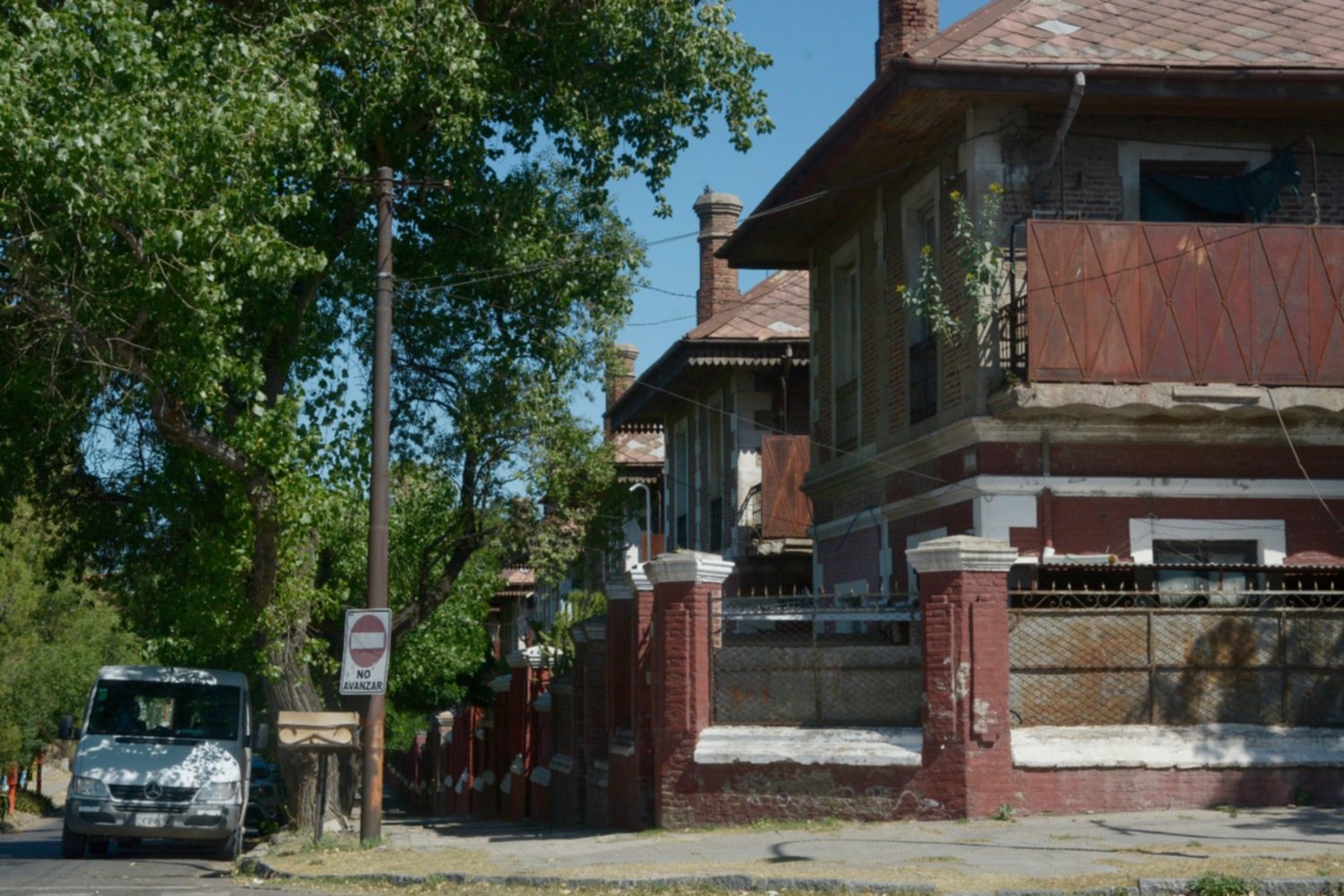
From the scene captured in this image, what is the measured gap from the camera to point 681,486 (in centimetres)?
3650

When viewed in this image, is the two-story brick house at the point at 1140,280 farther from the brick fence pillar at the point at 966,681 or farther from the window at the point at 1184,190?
the brick fence pillar at the point at 966,681

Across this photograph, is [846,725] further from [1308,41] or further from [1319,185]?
[1308,41]

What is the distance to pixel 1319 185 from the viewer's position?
711 inches

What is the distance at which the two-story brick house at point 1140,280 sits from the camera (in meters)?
16.8

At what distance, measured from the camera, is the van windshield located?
20.0 m

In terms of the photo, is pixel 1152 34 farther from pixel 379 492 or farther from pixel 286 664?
pixel 286 664

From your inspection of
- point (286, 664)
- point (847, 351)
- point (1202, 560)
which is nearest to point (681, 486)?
point (847, 351)

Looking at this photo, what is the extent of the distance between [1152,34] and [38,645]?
34.3m

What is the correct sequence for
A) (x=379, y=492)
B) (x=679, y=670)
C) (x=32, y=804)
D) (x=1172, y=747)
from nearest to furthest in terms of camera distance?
(x=1172, y=747), (x=679, y=670), (x=379, y=492), (x=32, y=804)

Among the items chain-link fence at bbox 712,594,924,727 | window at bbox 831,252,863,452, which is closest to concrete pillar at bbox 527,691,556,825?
window at bbox 831,252,863,452

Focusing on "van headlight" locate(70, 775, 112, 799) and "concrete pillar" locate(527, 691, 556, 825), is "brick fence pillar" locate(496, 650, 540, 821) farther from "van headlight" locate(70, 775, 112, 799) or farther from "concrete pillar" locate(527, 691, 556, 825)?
"van headlight" locate(70, 775, 112, 799)

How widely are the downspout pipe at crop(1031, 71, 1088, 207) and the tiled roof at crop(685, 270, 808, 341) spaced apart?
481 inches

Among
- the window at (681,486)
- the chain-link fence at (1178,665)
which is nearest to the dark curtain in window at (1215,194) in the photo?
the chain-link fence at (1178,665)

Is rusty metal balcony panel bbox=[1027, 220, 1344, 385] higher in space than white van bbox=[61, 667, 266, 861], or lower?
higher
